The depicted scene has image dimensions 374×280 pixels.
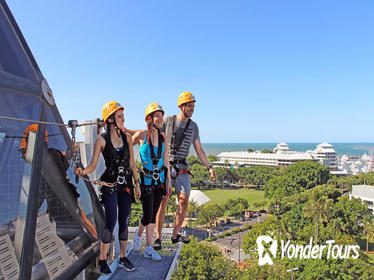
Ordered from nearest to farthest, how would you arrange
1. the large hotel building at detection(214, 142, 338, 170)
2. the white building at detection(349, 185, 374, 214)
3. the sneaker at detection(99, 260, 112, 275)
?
the sneaker at detection(99, 260, 112, 275) → the white building at detection(349, 185, 374, 214) → the large hotel building at detection(214, 142, 338, 170)

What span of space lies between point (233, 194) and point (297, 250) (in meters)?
40.9

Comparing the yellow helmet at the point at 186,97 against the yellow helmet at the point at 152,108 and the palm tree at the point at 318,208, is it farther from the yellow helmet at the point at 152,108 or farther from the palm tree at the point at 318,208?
the palm tree at the point at 318,208

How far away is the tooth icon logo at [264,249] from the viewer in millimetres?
27969

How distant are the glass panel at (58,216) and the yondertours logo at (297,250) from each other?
85.9ft

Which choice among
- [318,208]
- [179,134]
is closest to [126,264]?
[179,134]

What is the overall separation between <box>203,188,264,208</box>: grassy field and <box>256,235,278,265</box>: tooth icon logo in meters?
31.0

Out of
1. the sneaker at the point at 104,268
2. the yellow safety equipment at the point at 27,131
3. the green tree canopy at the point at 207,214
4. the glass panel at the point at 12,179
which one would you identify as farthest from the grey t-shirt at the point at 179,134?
the green tree canopy at the point at 207,214

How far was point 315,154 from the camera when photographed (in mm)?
109062

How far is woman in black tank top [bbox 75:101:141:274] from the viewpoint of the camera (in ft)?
16.3

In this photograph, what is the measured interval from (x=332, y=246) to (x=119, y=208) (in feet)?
106

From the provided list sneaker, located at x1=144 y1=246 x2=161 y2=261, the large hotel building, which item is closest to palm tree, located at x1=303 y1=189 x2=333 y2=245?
sneaker, located at x1=144 y1=246 x2=161 y2=261

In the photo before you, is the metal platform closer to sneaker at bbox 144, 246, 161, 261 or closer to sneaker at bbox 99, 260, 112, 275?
sneaker at bbox 144, 246, 161, 261

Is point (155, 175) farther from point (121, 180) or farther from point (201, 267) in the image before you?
A: point (201, 267)

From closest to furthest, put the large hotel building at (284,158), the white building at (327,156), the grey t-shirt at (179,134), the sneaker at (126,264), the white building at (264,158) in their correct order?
the sneaker at (126,264)
the grey t-shirt at (179,134)
the white building at (264,158)
the large hotel building at (284,158)
the white building at (327,156)
